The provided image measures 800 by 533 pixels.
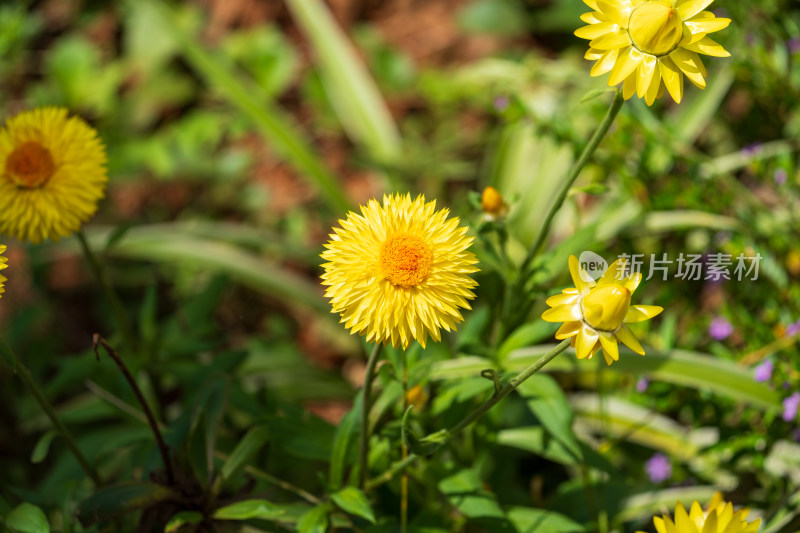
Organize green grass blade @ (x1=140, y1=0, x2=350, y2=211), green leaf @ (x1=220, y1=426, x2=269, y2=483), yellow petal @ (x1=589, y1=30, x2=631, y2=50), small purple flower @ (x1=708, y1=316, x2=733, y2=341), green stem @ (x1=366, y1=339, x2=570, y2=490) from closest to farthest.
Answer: green stem @ (x1=366, y1=339, x2=570, y2=490)
yellow petal @ (x1=589, y1=30, x2=631, y2=50)
green leaf @ (x1=220, y1=426, x2=269, y2=483)
small purple flower @ (x1=708, y1=316, x2=733, y2=341)
green grass blade @ (x1=140, y1=0, x2=350, y2=211)

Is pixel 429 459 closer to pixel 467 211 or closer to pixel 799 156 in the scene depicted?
pixel 467 211

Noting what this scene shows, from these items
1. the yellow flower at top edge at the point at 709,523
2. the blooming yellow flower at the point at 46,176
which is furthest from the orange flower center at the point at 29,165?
the yellow flower at top edge at the point at 709,523

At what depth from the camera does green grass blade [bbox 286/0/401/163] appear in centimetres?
216

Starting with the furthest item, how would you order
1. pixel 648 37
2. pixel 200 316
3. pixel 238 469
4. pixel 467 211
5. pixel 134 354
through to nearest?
pixel 467 211 < pixel 200 316 < pixel 134 354 < pixel 238 469 < pixel 648 37

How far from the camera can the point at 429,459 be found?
124cm

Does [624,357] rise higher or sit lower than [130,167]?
lower

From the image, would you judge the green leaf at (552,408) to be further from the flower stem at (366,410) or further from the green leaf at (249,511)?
the green leaf at (249,511)

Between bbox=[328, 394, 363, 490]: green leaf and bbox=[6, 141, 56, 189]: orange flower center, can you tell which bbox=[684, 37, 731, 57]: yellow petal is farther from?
bbox=[6, 141, 56, 189]: orange flower center

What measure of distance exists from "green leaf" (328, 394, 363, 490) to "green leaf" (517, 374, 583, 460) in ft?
0.83

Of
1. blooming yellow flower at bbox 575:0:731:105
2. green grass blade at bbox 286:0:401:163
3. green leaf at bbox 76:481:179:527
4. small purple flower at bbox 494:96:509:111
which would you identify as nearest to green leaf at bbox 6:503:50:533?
green leaf at bbox 76:481:179:527

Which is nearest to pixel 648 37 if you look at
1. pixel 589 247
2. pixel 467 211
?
pixel 589 247

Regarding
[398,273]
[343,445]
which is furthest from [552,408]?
[398,273]

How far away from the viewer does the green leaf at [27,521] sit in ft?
3.01

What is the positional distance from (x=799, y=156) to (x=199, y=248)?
57.5 inches
